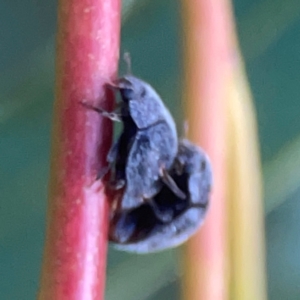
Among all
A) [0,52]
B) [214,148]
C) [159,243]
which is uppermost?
[0,52]

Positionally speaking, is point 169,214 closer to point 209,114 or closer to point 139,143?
point 139,143

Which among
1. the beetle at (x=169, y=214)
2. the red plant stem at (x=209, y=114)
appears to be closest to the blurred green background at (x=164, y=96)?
the red plant stem at (x=209, y=114)

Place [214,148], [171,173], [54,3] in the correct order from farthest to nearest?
[54,3] < [214,148] < [171,173]

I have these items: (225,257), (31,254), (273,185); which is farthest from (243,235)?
(31,254)

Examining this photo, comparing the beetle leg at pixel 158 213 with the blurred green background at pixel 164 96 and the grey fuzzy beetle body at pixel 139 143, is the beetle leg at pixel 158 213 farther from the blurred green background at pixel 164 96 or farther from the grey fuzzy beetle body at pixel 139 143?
the blurred green background at pixel 164 96

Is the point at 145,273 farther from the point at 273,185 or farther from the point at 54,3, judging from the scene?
the point at 54,3

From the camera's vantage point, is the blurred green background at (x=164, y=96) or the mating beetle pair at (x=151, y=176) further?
the blurred green background at (x=164, y=96)
